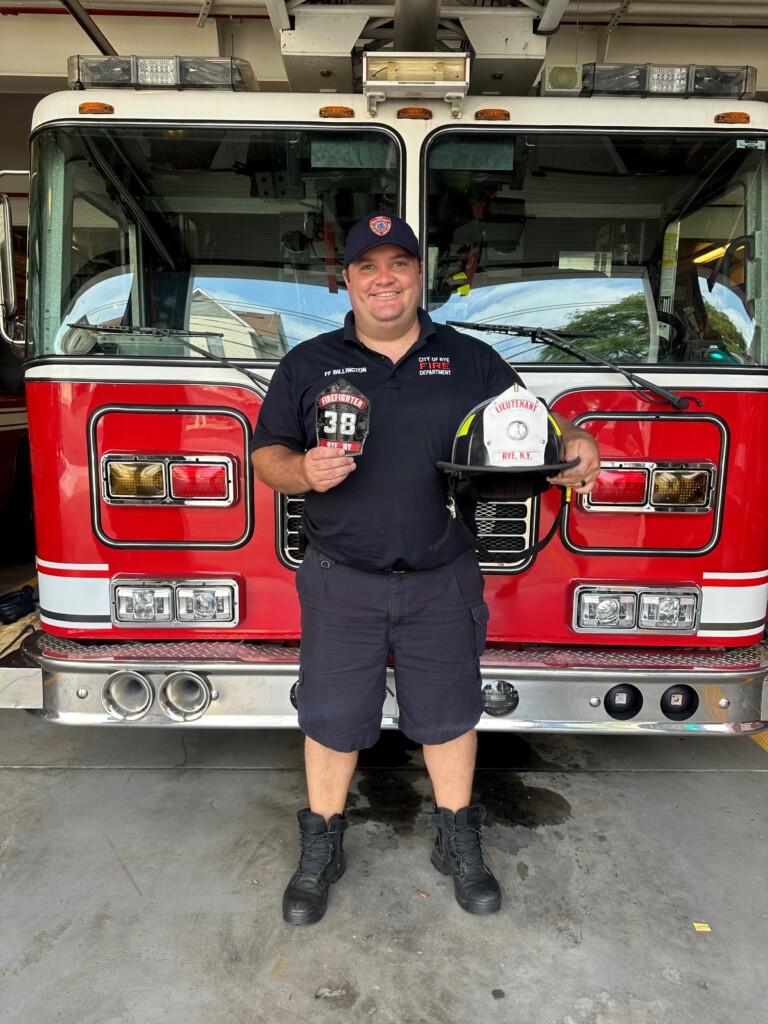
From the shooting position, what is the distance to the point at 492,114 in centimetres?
278

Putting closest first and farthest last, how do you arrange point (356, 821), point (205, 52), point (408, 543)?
point (408, 543) < point (356, 821) < point (205, 52)

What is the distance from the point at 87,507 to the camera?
2.88m

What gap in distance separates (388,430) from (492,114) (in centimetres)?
124

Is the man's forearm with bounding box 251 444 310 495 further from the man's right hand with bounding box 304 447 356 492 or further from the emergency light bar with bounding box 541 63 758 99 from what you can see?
the emergency light bar with bounding box 541 63 758 99

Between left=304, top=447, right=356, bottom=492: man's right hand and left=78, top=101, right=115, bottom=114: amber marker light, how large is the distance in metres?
1.53

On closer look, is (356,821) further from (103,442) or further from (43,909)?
(103,442)

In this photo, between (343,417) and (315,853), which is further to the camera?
(315,853)

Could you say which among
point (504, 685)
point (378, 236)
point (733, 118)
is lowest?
point (504, 685)

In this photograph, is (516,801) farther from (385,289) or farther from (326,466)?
(385,289)

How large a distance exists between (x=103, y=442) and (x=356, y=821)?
1697mm

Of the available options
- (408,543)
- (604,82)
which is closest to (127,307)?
(408,543)

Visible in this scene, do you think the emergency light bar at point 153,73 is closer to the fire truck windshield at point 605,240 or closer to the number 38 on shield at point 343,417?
the fire truck windshield at point 605,240

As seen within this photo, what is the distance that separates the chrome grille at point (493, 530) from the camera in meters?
2.93

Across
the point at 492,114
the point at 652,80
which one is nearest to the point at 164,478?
the point at 492,114
